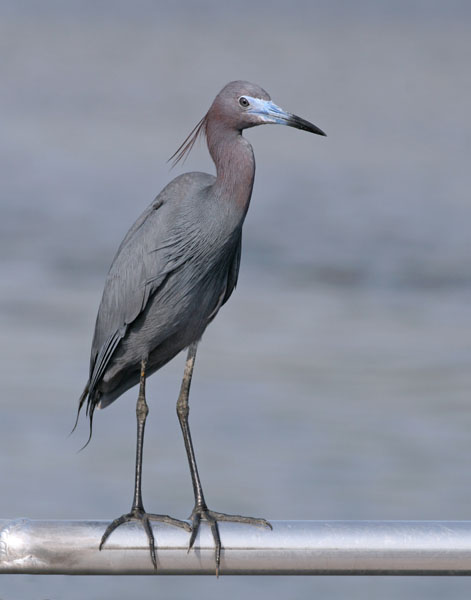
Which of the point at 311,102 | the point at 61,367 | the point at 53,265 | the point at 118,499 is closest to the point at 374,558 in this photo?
the point at 118,499

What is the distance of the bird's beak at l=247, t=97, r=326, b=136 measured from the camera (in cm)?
285

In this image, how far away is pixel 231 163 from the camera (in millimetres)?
2910

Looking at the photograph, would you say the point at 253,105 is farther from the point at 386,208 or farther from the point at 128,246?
the point at 386,208

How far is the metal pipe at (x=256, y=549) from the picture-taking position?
6.13 feet

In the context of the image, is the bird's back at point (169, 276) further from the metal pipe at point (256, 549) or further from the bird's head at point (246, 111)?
the metal pipe at point (256, 549)

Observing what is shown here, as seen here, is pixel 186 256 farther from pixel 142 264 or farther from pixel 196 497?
pixel 196 497

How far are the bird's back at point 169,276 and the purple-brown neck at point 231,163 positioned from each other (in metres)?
0.03

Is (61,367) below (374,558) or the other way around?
below

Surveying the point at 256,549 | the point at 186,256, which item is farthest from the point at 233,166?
the point at 256,549

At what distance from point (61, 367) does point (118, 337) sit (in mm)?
4878

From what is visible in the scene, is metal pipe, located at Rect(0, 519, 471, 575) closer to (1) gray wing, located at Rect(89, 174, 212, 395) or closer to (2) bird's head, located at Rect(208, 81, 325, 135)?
(1) gray wing, located at Rect(89, 174, 212, 395)

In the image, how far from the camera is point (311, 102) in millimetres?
15586

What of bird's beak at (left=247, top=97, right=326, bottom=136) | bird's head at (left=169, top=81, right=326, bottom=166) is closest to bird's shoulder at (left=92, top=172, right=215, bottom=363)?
bird's head at (left=169, top=81, right=326, bottom=166)

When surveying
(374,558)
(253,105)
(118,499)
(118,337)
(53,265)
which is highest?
(253,105)
